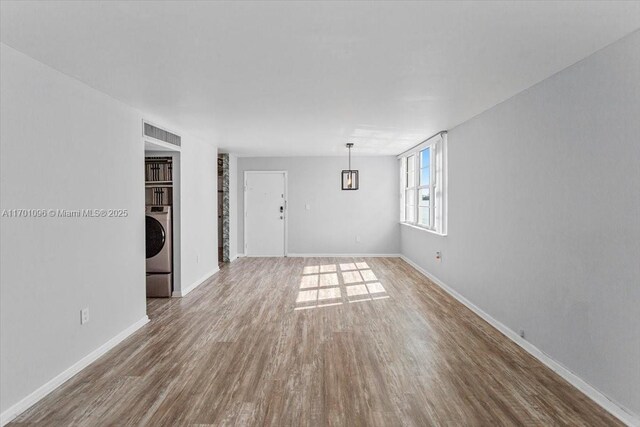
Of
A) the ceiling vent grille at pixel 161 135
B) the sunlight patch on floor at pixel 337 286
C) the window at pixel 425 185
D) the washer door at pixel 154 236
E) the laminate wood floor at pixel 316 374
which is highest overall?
the ceiling vent grille at pixel 161 135

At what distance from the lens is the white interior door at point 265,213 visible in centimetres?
887

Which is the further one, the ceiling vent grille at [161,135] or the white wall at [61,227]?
the ceiling vent grille at [161,135]

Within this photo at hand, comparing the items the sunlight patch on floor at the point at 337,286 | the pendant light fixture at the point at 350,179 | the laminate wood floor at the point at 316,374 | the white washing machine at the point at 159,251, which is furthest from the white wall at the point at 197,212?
the pendant light fixture at the point at 350,179

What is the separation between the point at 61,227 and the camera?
2963 millimetres

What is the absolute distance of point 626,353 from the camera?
93.7 inches

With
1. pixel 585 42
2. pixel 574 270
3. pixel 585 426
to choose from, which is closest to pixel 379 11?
pixel 585 42

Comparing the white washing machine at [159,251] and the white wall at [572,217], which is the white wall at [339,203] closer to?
the white washing machine at [159,251]

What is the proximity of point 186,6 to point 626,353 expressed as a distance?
316cm

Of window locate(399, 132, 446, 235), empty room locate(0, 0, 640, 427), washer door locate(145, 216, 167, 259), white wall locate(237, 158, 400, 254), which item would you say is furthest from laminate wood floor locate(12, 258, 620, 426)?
white wall locate(237, 158, 400, 254)

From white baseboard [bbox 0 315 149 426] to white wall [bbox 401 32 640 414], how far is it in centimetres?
370

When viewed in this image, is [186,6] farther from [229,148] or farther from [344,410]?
[229,148]

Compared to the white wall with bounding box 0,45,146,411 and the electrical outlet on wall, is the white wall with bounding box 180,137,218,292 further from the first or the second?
the electrical outlet on wall

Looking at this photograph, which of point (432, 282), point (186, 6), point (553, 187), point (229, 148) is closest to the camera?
point (186, 6)

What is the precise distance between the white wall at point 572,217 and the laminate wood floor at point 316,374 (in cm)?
32
